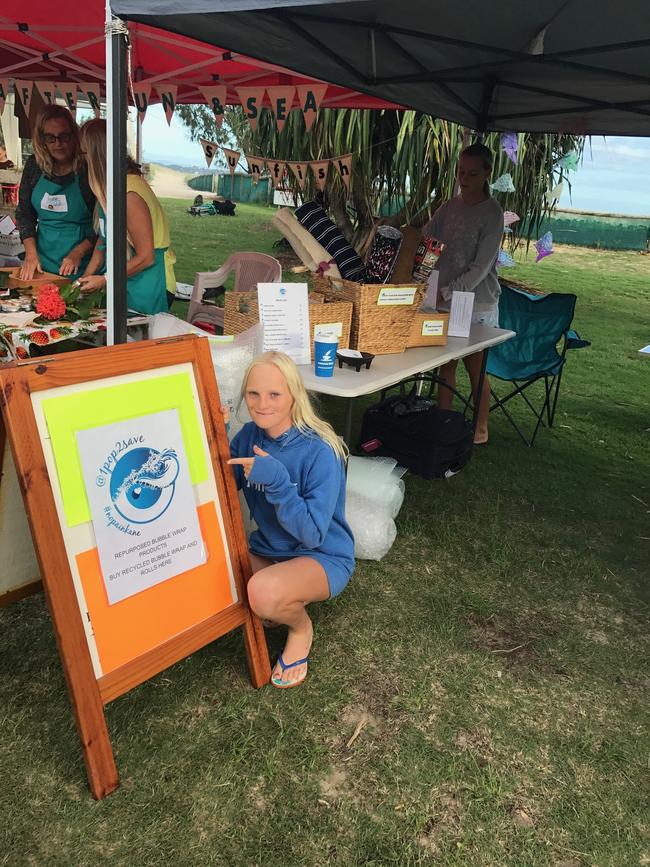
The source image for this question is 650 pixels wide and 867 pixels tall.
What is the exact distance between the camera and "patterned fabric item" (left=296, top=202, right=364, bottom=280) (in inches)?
105

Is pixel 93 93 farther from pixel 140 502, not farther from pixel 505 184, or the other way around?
pixel 505 184

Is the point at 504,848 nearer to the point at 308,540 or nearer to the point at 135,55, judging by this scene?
the point at 308,540

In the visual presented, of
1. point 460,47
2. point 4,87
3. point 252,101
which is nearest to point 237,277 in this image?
point 252,101

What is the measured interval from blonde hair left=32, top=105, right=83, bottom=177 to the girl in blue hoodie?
A: 6.22 feet

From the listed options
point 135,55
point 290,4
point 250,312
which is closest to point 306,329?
point 250,312

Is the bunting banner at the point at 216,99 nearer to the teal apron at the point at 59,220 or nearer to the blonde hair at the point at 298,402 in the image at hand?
the teal apron at the point at 59,220

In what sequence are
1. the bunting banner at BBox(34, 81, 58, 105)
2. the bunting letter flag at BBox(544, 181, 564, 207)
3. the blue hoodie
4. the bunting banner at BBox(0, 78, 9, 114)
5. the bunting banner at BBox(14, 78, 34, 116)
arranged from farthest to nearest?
the bunting letter flag at BBox(544, 181, 564, 207) < the bunting banner at BBox(0, 78, 9, 114) < the bunting banner at BBox(14, 78, 34, 116) < the bunting banner at BBox(34, 81, 58, 105) < the blue hoodie

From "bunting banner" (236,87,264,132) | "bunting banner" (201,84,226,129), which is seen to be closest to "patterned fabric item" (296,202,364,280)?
"bunting banner" (236,87,264,132)

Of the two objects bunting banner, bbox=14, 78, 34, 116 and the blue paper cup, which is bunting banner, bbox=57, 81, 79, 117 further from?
the blue paper cup

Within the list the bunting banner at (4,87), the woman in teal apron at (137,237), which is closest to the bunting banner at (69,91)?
the bunting banner at (4,87)

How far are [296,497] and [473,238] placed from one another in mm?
2388

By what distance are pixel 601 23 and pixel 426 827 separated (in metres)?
3.15

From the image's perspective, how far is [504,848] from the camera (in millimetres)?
1481

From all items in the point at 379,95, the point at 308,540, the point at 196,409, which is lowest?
the point at 308,540
